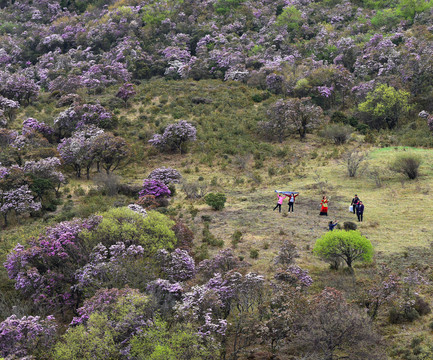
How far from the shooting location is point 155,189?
2638 cm

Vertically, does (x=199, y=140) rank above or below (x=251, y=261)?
above

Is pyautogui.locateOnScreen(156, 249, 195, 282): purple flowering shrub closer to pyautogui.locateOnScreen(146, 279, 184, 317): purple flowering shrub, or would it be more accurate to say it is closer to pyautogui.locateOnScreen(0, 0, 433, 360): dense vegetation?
pyautogui.locateOnScreen(0, 0, 433, 360): dense vegetation

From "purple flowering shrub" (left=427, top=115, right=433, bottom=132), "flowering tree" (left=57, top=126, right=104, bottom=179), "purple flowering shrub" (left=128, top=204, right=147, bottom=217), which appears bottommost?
"purple flowering shrub" (left=128, top=204, right=147, bottom=217)

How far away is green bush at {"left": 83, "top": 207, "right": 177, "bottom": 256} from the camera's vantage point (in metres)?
17.7

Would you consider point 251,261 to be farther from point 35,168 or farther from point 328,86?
point 328,86

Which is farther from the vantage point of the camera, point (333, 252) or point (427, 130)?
point (427, 130)

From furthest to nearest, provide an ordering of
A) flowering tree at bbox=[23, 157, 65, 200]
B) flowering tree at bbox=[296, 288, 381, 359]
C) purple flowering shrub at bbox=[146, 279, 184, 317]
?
1. flowering tree at bbox=[23, 157, 65, 200]
2. purple flowering shrub at bbox=[146, 279, 184, 317]
3. flowering tree at bbox=[296, 288, 381, 359]

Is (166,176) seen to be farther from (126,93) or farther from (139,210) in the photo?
(126,93)

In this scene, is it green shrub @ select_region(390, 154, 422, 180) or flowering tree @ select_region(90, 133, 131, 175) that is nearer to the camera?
green shrub @ select_region(390, 154, 422, 180)

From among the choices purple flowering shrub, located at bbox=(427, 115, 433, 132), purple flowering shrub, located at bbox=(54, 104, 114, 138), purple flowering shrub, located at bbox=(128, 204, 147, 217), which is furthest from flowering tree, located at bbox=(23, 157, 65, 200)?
purple flowering shrub, located at bbox=(427, 115, 433, 132)

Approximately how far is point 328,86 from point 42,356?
39.9 meters

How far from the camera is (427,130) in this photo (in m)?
36.1

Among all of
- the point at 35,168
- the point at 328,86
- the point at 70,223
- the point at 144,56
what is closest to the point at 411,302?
the point at 70,223

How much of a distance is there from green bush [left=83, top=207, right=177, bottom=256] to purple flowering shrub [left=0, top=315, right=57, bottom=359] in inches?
178
